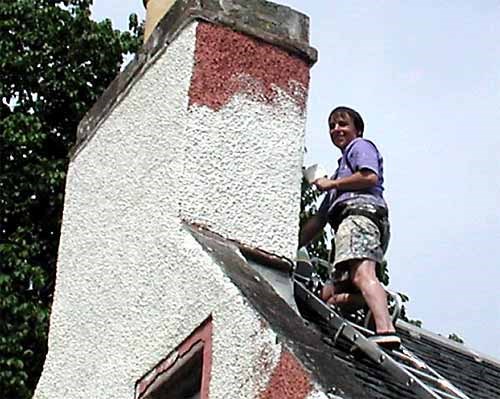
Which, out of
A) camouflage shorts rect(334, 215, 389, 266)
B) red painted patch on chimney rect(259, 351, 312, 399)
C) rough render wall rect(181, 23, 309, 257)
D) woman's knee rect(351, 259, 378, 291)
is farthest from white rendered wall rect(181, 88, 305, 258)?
red painted patch on chimney rect(259, 351, 312, 399)

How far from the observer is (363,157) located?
25.6 ft

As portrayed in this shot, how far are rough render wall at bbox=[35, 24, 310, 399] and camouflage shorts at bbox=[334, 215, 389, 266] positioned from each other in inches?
10.2

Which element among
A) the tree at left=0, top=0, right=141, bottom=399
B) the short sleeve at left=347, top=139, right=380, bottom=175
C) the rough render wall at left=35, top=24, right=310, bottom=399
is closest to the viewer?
the rough render wall at left=35, top=24, right=310, bottom=399

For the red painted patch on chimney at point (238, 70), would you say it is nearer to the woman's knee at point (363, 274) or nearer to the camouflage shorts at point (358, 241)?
the camouflage shorts at point (358, 241)

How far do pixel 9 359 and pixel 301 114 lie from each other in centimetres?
890

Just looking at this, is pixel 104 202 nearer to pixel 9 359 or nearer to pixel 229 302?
pixel 229 302

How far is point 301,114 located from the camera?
26.7 ft

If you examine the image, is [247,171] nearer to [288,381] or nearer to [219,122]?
[219,122]

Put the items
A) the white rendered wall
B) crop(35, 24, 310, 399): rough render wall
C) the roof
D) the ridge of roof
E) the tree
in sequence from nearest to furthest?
1. the roof
2. crop(35, 24, 310, 399): rough render wall
3. the ridge of roof
4. the white rendered wall
5. the tree

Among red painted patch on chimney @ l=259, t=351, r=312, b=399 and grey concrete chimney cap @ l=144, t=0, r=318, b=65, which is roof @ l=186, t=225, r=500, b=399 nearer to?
red painted patch on chimney @ l=259, t=351, r=312, b=399

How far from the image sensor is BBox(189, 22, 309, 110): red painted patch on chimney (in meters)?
7.86

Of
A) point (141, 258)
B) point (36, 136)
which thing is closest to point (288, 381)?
point (141, 258)

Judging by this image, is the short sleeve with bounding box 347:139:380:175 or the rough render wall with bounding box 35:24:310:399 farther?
the short sleeve with bounding box 347:139:380:175

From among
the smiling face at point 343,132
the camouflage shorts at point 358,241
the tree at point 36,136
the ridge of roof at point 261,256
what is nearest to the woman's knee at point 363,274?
the camouflage shorts at point 358,241
